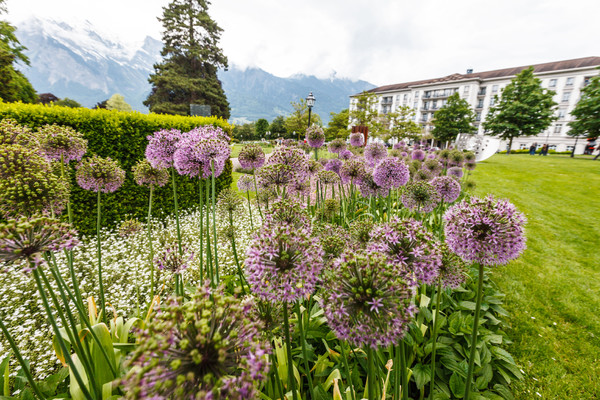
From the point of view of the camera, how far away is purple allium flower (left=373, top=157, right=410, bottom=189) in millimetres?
4492

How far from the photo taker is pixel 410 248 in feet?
6.88

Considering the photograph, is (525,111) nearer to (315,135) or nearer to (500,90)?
Answer: (500,90)

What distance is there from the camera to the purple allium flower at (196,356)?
103 cm

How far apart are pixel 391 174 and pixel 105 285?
713cm

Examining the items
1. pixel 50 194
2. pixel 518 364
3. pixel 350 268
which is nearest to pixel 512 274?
pixel 518 364

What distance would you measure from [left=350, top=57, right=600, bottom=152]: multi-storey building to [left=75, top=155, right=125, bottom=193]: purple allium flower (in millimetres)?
63431

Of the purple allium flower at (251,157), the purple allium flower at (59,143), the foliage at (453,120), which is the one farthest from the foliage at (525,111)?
the purple allium flower at (59,143)

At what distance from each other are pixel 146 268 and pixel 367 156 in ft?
22.4

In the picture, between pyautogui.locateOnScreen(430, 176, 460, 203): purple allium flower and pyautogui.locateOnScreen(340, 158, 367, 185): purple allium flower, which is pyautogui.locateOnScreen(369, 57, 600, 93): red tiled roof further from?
pyautogui.locateOnScreen(340, 158, 367, 185): purple allium flower

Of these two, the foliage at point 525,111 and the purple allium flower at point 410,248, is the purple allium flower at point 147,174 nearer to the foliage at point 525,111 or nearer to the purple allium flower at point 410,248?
the purple allium flower at point 410,248

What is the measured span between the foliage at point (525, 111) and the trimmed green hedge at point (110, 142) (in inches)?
1736

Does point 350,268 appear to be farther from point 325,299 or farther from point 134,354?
point 134,354

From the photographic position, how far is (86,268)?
6.62m

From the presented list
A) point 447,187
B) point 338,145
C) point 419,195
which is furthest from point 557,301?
point 338,145
